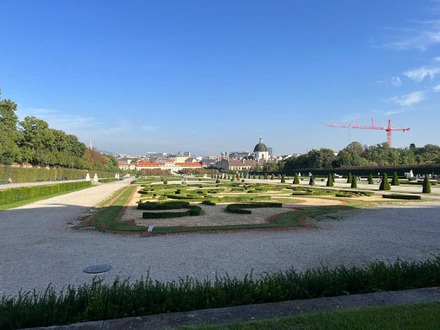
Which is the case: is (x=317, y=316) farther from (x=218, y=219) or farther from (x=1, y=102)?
(x=1, y=102)

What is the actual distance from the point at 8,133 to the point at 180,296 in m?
57.2

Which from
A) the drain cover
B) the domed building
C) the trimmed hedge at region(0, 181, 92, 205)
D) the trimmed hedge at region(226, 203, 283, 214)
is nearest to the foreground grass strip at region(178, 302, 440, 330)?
the drain cover

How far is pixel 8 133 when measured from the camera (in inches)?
2020

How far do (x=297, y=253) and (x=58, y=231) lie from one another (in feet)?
27.0

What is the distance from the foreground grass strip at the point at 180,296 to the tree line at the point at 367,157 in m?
83.9

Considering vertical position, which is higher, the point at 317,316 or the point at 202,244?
the point at 317,316

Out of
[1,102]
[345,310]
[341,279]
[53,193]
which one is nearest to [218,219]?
[341,279]

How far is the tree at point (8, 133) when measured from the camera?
46.4 m

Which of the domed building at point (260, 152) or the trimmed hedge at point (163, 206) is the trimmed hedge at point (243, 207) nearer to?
the trimmed hedge at point (163, 206)

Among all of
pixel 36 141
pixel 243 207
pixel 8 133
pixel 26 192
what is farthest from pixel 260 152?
pixel 243 207

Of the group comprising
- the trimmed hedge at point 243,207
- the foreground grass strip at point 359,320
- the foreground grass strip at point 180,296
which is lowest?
the trimmed hedge at point 243,207

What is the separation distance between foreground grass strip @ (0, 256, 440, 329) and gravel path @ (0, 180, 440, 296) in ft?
4.46

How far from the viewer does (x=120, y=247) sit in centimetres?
913

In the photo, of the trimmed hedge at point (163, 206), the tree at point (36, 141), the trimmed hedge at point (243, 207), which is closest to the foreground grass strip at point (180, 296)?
the trimmed hedge at point (243, 207)
